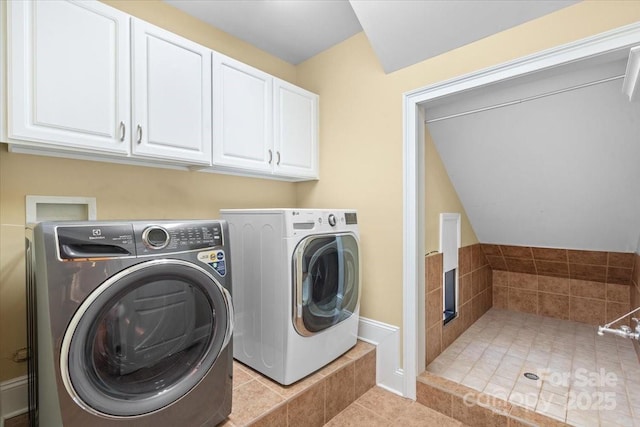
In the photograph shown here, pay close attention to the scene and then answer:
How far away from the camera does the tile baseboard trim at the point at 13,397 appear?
4.62 ft

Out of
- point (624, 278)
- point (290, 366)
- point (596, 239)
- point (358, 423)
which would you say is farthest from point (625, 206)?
point (290, 366)

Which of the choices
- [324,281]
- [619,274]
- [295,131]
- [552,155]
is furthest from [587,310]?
[295,131]

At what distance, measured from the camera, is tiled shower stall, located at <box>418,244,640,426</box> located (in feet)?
5.72

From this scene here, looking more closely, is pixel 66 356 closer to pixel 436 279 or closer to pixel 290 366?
pixel 290 366

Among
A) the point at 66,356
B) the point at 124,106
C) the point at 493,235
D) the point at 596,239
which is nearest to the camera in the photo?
the point at 66,356

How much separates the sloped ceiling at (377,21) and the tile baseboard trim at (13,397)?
227cm

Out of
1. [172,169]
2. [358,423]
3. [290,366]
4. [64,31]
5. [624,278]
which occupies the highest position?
[64,31]

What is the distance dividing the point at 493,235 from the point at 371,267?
169cm

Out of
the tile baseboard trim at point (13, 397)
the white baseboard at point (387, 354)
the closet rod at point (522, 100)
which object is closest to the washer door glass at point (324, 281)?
the white baseboard at point (387, 354)

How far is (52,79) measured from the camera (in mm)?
1270

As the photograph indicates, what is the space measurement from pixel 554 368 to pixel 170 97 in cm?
315

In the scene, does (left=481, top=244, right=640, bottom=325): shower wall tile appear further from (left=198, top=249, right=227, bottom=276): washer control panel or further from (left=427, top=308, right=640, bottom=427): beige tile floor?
(left=198, top=249, right=227, bottom=276): washer control panel

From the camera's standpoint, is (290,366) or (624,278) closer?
(290,366)

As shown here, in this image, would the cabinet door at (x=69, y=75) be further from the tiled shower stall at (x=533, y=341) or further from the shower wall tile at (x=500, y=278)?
the shower wall tile at (x=500, y=278)
